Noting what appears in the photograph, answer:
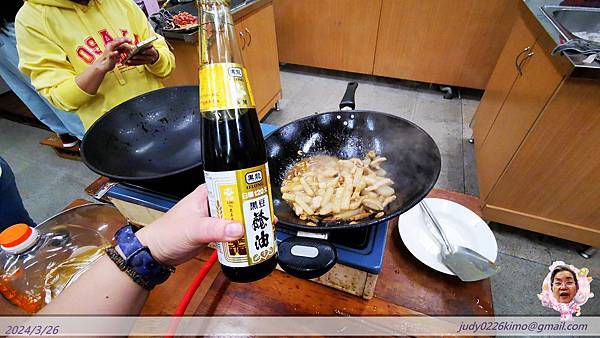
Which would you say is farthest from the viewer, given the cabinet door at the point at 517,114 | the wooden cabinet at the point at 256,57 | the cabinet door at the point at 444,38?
the cabinet door at the point at 444,38

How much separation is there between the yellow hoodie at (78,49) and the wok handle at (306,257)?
2.77 feet

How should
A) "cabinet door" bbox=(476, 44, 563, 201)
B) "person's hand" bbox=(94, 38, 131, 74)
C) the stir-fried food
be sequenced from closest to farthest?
1. the stir-fried food
2. "person's hand" bbox=(94, 38, 131, 74)
3. "cabinet door" bbox=(476, 44, 563, 201)

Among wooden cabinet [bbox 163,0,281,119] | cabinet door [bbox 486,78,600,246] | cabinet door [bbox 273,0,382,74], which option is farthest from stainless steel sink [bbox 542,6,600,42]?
wooden cabinet [bbox 163,0,281,119]

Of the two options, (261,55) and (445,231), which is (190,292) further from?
(261,55)

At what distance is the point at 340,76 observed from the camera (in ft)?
9.65

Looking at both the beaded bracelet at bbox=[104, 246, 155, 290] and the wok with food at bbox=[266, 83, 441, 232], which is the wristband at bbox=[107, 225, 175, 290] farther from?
the wok with food at bbox=[266, 83, 441, 232]

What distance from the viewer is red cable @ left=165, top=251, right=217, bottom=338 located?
1.64 feet

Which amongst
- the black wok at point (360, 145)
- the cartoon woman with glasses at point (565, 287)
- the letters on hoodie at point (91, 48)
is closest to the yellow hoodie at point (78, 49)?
the letters on hoodie at point (91, 48)

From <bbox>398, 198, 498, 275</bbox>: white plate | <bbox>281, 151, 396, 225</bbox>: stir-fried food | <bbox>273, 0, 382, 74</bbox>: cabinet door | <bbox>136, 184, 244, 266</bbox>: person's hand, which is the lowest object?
<bbox>273, 0, 382, 74</bbox>: cabinet door

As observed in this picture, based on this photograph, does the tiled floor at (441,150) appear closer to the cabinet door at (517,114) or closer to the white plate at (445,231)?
the cabinet door at (517,114)

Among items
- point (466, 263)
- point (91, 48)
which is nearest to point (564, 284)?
point (466, 263)

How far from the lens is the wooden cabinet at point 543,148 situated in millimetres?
946

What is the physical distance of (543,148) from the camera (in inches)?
41.0

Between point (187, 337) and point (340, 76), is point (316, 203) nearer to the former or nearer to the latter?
point (187, 337)
